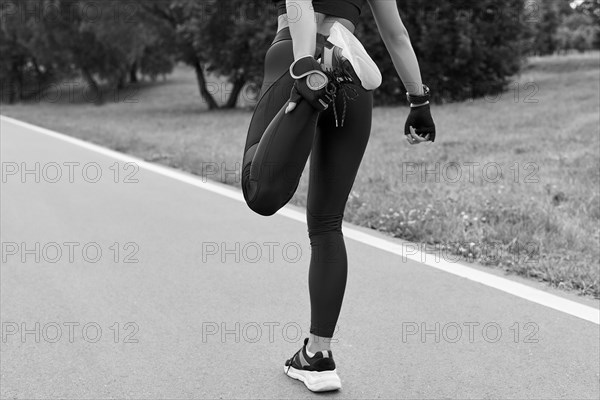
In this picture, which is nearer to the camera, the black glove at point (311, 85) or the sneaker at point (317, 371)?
the black glove at point (311, 85)

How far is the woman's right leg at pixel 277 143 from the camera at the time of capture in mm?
2285

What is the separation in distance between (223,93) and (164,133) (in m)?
15.3

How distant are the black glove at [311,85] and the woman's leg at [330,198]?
284 mm

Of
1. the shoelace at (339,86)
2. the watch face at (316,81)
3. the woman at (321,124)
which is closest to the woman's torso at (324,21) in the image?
the woman at (321,124)

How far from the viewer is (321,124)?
260cm

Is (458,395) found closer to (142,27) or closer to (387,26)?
(387,26)

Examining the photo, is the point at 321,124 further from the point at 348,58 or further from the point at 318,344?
the point at 318,344

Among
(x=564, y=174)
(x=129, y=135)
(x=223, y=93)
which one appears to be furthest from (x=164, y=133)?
(x=223, y=93)

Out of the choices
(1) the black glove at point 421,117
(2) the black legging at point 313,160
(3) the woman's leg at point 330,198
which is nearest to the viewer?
(2) the black legging at point 313,160

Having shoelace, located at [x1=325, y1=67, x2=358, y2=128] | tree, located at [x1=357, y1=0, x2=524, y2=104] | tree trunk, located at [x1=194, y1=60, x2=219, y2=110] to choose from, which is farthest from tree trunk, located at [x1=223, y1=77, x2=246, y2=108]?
shoelace, located at [x1=325, y1=67, x2=358, y2=128]

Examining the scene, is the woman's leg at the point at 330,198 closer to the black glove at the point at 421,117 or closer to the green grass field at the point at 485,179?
the black glove at the point at 421,117

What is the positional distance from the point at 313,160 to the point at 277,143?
0.43m

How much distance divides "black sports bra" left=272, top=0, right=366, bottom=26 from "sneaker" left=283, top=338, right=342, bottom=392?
4.36ft

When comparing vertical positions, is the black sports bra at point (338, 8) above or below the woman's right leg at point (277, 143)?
above
